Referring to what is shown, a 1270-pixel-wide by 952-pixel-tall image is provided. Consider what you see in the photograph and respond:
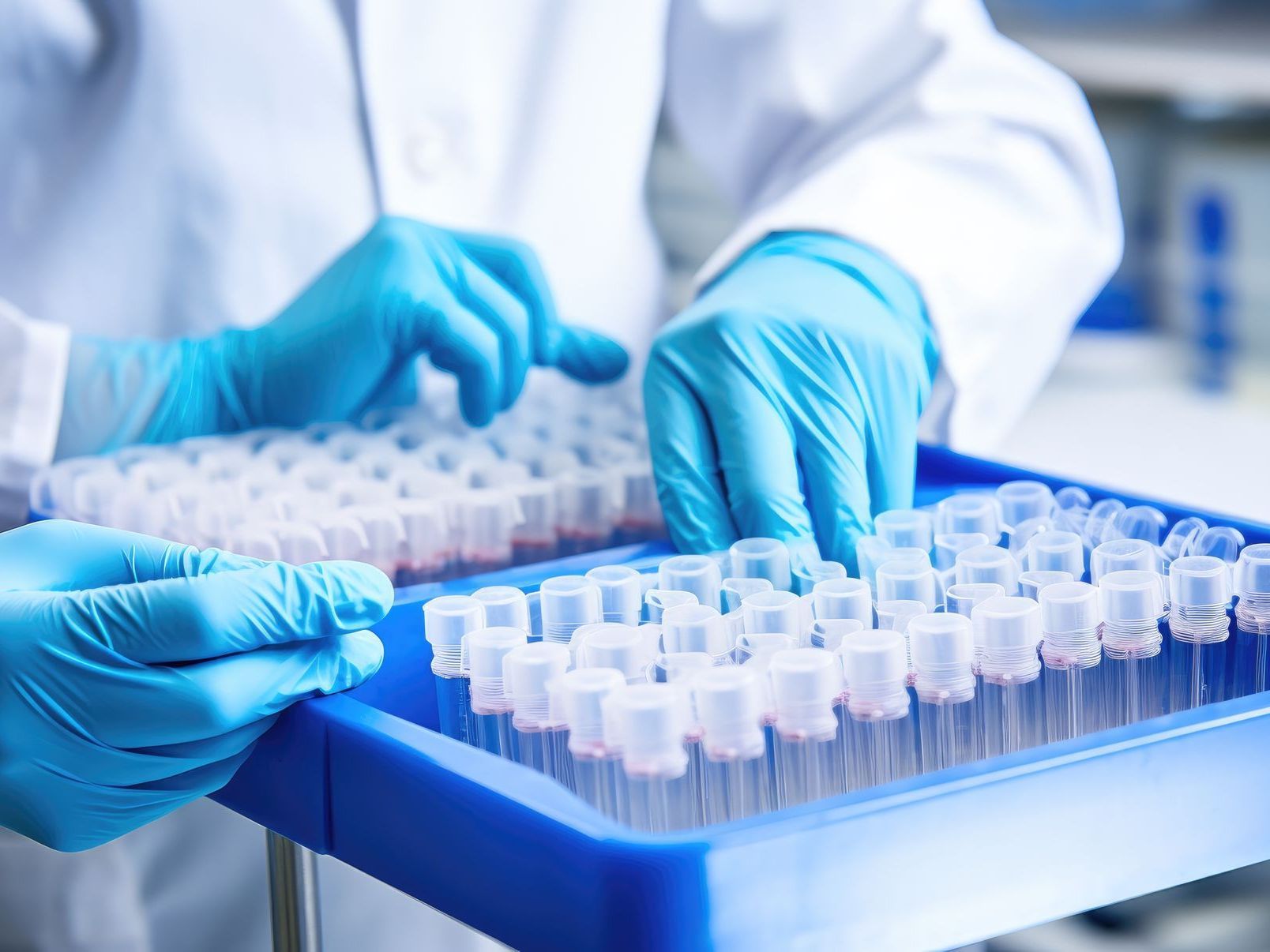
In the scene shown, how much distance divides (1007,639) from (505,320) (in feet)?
1.78

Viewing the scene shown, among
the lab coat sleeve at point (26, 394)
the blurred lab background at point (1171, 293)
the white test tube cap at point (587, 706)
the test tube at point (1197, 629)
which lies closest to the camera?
the white test tube cap at point (587, 706)

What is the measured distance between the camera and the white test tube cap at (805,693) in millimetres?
599

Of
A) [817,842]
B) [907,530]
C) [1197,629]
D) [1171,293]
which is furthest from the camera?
[1171,293]

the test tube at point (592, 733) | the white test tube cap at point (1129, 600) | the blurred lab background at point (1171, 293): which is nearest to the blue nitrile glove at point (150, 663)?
the test tube at point (592, 733)

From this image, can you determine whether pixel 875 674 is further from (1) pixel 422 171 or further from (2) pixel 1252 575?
(1) pixel 422 171

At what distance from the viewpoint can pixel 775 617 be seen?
2.25ft

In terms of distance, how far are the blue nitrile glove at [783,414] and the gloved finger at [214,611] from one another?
0.96 feet

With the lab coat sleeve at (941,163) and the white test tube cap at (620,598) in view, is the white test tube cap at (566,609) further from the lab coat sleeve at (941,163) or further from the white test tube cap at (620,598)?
the lab coat sleeve at (941,163)

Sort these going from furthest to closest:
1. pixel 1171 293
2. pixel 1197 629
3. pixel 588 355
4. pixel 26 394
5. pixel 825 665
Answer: pixel 1171 293 → pixel 588 355 → pixel 26 394 → pixel 1197 629 → pixel 825 665

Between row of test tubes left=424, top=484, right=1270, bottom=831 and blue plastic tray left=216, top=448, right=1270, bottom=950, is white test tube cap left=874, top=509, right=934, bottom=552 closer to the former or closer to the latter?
row of test tubes left=424, top=484, right=1270, bottom=831

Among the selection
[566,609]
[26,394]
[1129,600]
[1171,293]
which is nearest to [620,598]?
[566,609]

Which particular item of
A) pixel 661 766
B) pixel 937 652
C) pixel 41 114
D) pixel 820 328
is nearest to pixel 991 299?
pixel 820 328

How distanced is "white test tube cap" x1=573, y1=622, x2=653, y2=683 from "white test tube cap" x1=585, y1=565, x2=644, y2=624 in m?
0.10

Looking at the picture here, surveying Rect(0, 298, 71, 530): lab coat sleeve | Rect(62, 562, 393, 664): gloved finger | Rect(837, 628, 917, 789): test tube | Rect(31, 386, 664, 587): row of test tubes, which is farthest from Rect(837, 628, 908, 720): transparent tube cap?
Rect(0, 298, 71, 530): lab coat sleeve
